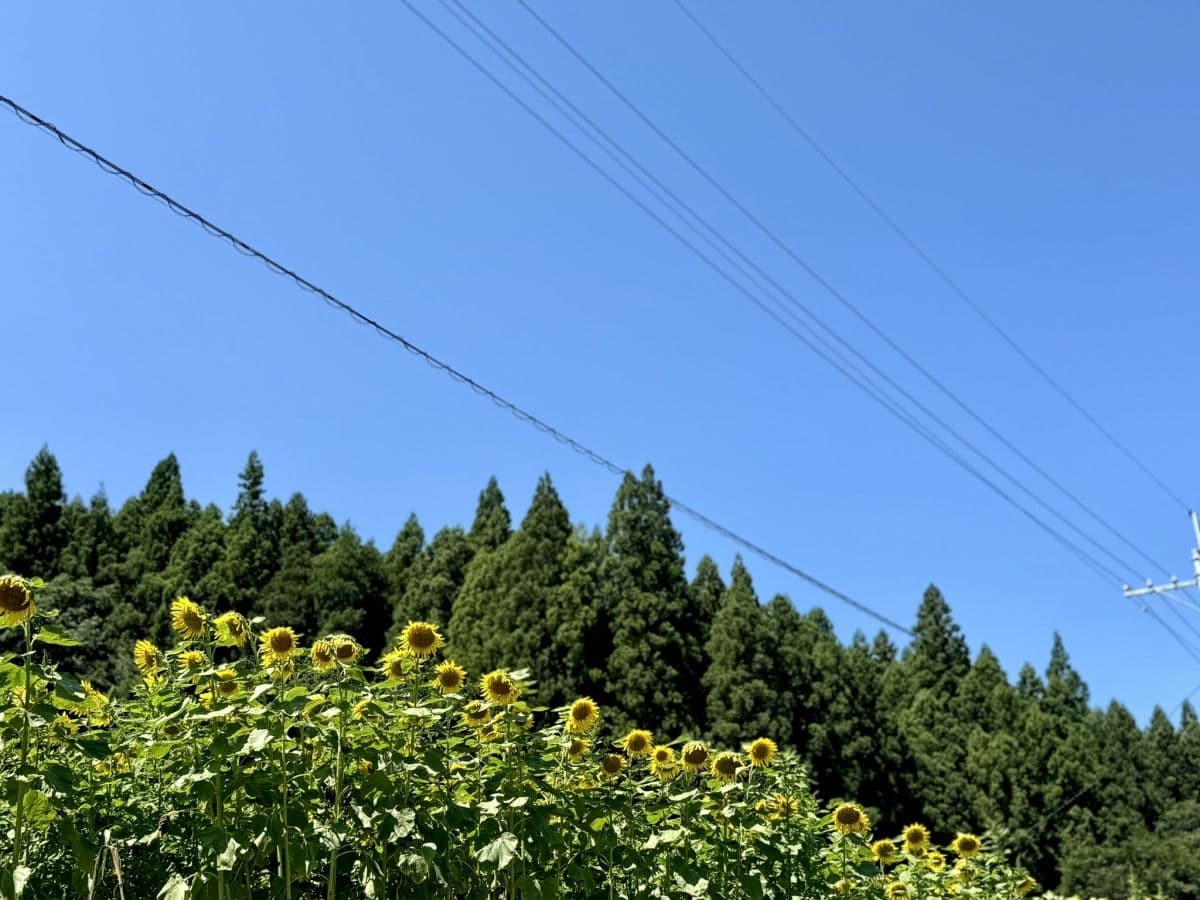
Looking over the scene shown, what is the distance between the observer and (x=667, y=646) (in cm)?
2348

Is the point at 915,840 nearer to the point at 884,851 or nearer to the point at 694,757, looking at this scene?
the point at 884,851

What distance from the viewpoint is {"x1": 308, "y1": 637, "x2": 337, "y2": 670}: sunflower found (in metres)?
2.53

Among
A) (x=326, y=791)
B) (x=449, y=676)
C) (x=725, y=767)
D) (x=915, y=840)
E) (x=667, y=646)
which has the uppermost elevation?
(x=667, y=646)

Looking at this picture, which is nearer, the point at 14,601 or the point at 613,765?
the point at 14,601

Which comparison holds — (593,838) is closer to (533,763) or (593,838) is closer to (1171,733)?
(533,763)

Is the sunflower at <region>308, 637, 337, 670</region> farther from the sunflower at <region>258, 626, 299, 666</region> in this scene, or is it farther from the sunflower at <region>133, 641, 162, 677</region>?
the sunflower at <region>133, 641, 162, 677</region>

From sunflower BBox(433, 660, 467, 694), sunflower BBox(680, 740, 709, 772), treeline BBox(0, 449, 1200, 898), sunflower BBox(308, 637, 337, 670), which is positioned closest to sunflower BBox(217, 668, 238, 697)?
sunflower BBox(308, 637, 337, 670)

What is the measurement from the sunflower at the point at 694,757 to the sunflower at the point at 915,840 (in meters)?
1.48

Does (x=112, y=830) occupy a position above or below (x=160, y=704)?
below

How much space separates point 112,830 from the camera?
90.2 inches

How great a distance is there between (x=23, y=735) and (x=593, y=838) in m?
1.48

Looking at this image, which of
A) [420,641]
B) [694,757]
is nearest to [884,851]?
[694,757]

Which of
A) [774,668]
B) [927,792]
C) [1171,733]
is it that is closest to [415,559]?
[774,668]

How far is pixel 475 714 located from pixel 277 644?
604 millimetres
